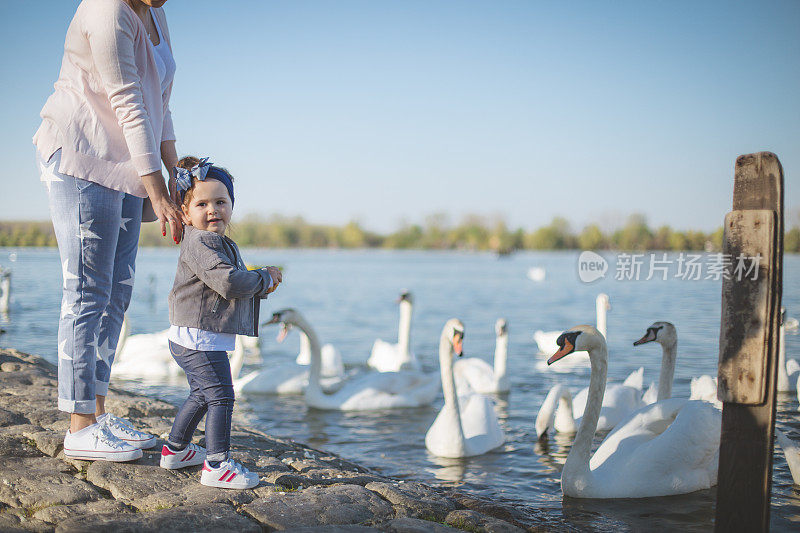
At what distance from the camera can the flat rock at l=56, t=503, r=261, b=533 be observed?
2838mm

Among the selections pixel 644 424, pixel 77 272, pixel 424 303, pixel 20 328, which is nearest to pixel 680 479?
pixel 644 424

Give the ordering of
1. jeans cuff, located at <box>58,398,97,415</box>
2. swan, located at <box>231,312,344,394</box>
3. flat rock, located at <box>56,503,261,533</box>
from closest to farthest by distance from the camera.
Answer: flat rock, located at <box>56,503,261,533</box> < jeans cuff, located at <box>58,398,97,415</box> < swan, located at <box>231,312,344,394</box>

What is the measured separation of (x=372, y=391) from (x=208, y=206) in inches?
A: 225

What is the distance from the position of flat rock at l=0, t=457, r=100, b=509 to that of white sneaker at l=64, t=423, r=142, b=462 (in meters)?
0.09

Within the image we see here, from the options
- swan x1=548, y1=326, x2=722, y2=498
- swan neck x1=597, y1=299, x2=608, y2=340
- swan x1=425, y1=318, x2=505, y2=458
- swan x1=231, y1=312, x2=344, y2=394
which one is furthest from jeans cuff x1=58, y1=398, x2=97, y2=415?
swan neck x1=597, y1=299, x2=608, y2=340

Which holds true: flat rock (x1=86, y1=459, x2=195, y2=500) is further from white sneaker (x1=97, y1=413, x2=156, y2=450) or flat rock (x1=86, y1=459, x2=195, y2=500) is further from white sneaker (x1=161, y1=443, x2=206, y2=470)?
white sneaker (x1=97, y1=413, x2=156, y2=450)

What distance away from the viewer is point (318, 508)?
10.6 feet

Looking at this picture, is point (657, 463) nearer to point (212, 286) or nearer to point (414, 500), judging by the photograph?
point (414, 500)

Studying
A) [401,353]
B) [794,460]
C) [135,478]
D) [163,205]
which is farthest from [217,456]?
[401,353]

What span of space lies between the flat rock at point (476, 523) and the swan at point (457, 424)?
2974mm

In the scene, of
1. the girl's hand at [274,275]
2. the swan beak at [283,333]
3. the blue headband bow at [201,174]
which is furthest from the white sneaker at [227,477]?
the swan beak at [283,333]

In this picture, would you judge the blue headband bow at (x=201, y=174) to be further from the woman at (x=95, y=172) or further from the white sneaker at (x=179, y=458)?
the white sneaker at (x=179, y=458)

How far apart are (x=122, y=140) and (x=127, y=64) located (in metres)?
0.38

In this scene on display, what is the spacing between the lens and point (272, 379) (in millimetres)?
9883
